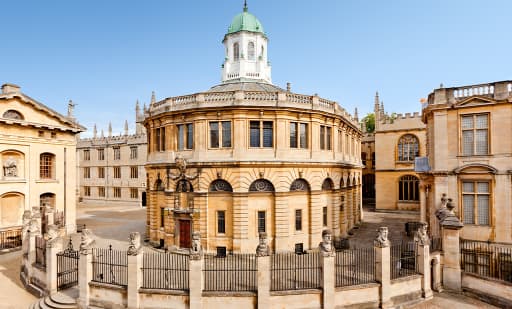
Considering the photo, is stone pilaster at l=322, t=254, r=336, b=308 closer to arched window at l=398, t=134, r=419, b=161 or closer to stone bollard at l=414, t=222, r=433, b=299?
stone bollard at l=414, t=222, r=433, b=299

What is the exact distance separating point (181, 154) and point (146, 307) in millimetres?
11859

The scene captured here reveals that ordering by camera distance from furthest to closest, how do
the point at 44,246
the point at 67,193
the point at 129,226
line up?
the point at 129,226
the point at 67,193
the point at 44,246

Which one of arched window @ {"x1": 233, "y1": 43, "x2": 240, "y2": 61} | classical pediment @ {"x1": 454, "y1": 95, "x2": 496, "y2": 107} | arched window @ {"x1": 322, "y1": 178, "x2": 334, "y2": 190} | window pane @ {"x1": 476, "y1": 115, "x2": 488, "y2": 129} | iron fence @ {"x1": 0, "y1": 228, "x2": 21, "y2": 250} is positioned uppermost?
arched window @ {"x1": 233, "y1": 43, "x2": 240, "y2": 61}

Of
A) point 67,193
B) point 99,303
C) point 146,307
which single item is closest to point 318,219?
point 146,307

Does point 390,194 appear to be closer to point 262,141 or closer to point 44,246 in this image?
point 262,141

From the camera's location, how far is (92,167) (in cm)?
6297

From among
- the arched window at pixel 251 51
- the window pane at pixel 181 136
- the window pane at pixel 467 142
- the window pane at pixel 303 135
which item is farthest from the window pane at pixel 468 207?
the arched window at pixel 251 51

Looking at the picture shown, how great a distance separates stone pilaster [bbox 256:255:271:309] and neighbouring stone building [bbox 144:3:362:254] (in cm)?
790

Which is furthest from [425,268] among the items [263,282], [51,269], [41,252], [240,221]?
[41,252]

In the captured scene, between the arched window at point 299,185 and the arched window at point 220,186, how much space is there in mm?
4898

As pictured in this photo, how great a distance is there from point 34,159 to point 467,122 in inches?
1428

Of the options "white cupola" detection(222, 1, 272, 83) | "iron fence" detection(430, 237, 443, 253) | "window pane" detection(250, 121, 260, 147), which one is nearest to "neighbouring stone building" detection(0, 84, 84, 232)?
"white cupola" detection(222, 1, 272, 83)

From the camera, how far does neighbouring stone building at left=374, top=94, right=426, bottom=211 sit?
42375 mm

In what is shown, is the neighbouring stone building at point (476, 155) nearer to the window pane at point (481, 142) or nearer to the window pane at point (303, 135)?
the window pane at point (481, 142)
